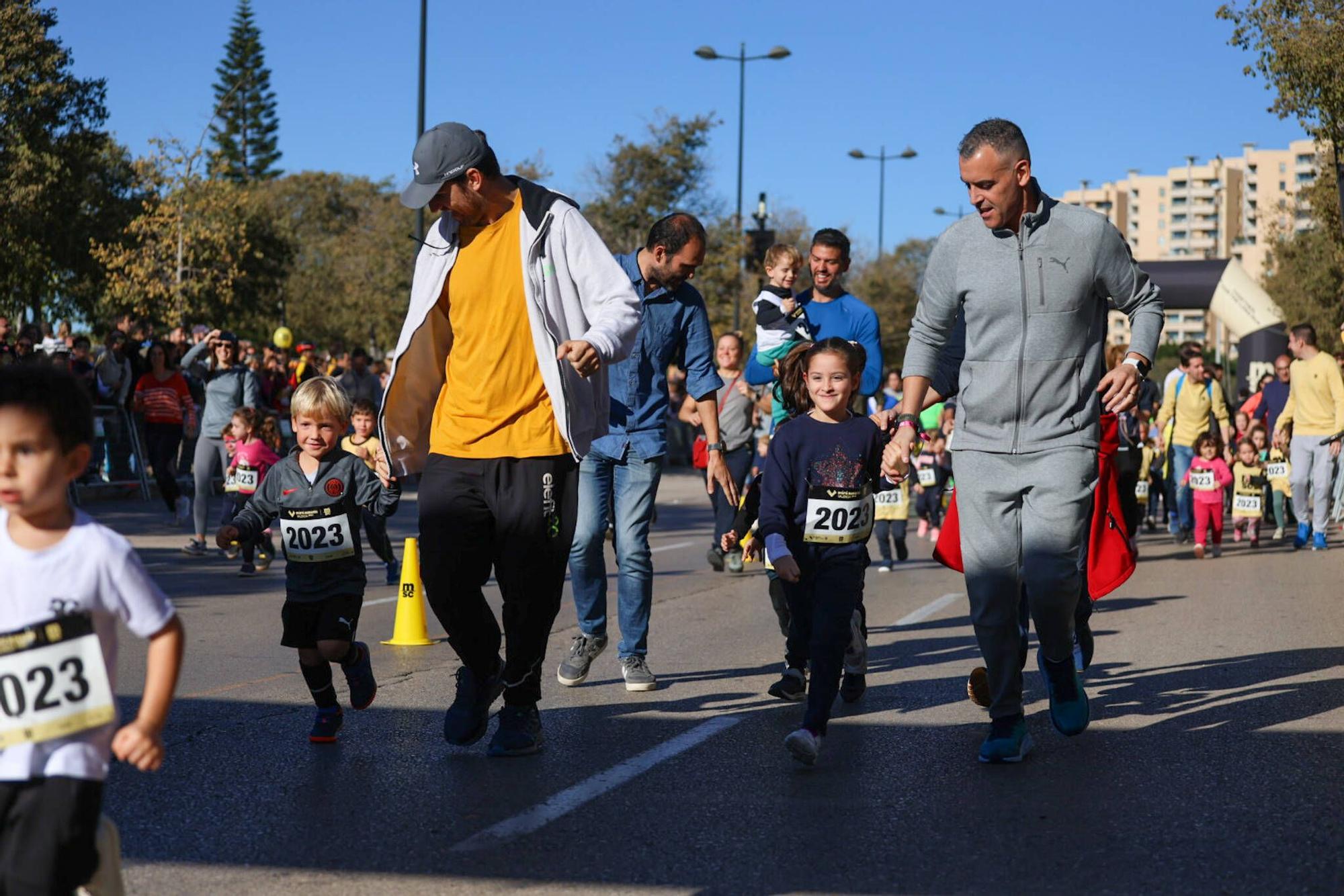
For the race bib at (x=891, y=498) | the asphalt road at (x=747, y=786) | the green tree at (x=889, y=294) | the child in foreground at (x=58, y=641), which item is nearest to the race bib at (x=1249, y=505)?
the race bib at (x=891, y=498)

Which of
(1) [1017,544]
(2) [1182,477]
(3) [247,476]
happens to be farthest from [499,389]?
(2) [1182,477]

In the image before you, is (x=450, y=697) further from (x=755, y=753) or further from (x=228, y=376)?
(x=228, y=376)

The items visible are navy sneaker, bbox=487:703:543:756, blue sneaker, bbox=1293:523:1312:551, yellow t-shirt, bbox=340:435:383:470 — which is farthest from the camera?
blue sneaker, bbox=1293:523:1312:551

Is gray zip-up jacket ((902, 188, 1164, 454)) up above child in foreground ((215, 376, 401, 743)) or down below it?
above

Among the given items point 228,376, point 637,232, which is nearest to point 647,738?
point 228,376

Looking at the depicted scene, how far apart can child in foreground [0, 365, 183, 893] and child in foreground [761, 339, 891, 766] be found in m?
2.96

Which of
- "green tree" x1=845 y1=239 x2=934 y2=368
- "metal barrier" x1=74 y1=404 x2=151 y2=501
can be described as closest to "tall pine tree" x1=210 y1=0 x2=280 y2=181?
"green tree" x1=845 y1=239 x2=934 y2=368

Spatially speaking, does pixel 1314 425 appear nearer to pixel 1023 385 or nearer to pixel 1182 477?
pixel 1182 477

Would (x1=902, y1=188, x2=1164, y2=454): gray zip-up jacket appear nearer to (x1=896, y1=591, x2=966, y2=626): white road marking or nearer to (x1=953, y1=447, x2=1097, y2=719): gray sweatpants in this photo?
(x1=953, y1=447, x2=1097, y2=719): gray sweatpants

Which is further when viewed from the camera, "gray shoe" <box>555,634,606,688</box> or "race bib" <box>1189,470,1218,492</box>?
"race bib" <box>1189,470,1218,492</box>

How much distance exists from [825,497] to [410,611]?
3.70 m

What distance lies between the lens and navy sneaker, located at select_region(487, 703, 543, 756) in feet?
19.2

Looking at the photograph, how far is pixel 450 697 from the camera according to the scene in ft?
23.6

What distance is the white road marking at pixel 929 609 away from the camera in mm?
10406
